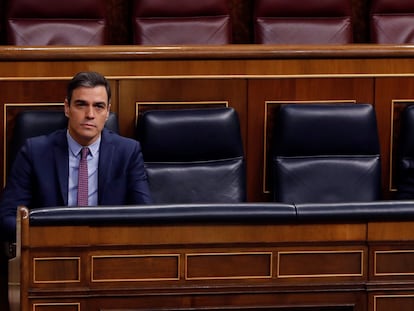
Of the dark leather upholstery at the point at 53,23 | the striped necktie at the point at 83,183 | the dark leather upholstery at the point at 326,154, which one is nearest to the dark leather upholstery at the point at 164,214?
the striped necktie at the point at 83,183

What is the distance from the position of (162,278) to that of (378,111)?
1.74ft

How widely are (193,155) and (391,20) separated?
0.53m

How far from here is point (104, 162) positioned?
1056 mm

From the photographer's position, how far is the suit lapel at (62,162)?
1045mm

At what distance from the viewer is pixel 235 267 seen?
792 millimetres

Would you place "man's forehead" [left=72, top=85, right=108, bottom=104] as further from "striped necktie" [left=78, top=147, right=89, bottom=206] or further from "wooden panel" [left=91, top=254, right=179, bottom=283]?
"wooden panel" [left=91, top=254, right=179, bottom=283]

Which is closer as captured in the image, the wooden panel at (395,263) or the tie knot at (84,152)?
the wooden panel at (395,263)

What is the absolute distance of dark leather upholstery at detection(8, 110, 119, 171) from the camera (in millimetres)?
1110

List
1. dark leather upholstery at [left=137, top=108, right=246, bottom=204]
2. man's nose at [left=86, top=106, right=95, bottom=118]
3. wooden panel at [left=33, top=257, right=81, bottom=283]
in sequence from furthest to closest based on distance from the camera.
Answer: dark leather upholstery at [left=137, top=108, right=246, bottom=204], man's nose at [left=86, top=106, right=95, bottom=118], wooden panel at [left=33, top=257, right=81, bottom=283]

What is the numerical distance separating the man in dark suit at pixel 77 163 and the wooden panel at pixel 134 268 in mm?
265

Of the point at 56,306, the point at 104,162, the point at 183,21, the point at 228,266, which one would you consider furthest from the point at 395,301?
the point at 183,21

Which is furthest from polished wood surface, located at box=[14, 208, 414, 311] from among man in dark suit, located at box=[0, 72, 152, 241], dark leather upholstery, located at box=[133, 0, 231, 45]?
dark leather upholstery, located at box=[133, 0, 231, 45]

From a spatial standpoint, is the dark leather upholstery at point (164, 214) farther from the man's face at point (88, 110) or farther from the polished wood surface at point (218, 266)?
the man's face at point (88, 110)

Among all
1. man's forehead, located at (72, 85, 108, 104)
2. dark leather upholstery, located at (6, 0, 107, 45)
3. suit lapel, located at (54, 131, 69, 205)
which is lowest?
suit lapel, located at (54, 131, 69, 205)
